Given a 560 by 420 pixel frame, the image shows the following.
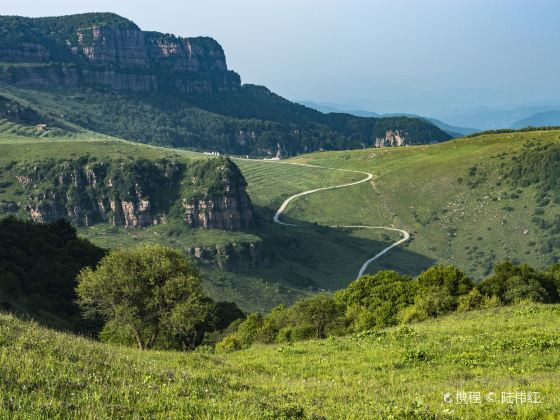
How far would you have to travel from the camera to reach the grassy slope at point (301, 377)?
11.7 metres

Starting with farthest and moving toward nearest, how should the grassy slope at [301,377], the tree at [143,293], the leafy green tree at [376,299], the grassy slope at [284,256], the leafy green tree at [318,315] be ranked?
the grassy slope at [284,256] < the leafy green tree at [318,315] < the leafy green tree at [376,299] < the tree at [143,293] < the grassy slope at [301,377]

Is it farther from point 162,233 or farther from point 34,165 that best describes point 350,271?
point 34,165

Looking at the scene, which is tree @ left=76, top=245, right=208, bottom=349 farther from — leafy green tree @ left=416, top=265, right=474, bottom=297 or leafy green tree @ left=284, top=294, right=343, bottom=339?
leafy green tree @ left=416, top=265, right=474, bottom=297

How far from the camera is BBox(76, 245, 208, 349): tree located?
42781 millimetres

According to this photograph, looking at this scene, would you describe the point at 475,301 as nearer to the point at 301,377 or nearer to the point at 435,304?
the point at 435,304

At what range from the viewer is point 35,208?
193 metres

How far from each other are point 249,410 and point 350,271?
166 meters

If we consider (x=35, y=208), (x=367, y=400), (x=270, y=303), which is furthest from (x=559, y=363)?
(x=35, y=208)

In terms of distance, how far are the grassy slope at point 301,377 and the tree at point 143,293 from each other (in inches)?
627

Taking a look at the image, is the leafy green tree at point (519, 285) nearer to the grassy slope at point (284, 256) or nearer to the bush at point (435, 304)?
the bush at point (435, 304)

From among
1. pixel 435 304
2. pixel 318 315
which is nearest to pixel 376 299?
pixel 318 315

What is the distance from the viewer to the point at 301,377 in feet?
70.2

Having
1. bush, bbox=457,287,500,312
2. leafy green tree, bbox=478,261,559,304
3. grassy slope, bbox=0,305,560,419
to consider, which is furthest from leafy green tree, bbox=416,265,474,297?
grassy slope, bbox=0,305,560,419

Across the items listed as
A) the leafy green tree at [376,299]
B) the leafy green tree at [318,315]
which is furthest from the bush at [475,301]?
the leafy green tree at [318,315]
